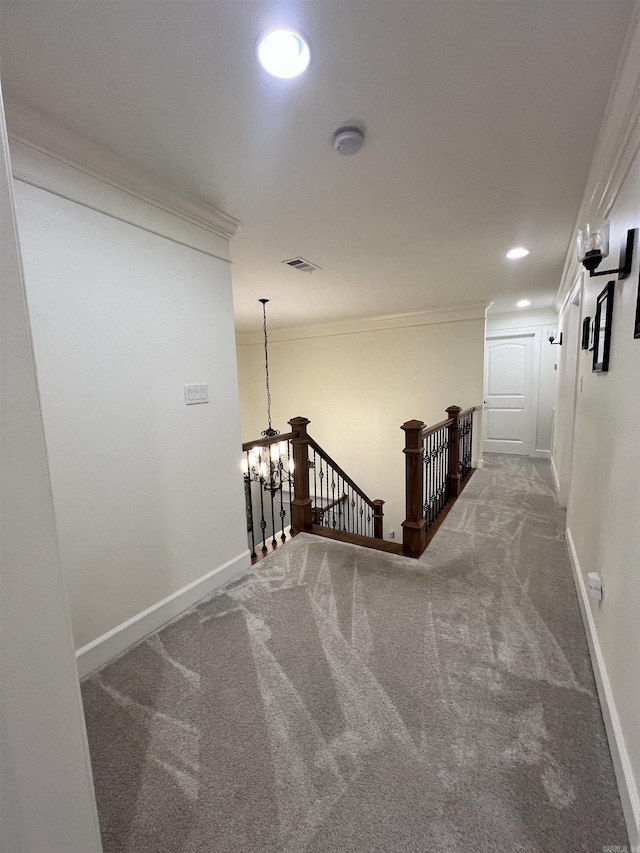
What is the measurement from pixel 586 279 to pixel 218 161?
2418 millimetres

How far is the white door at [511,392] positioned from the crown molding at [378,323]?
1.29 metres

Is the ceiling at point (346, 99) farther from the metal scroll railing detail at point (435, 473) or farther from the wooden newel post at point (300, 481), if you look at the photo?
the metal scroll railing detail at point (435, 473)

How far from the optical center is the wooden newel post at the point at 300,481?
9.94 feet

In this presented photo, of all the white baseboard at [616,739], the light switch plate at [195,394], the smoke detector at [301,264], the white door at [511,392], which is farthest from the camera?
the white door at [511,392]

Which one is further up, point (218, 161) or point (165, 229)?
point (218, 161)

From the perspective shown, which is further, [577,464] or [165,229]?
[577,464]

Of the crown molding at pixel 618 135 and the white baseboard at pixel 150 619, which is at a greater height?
the crown molding at pixel 618 135

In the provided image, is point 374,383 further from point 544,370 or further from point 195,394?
point 195,394

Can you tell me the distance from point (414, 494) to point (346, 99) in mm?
2283

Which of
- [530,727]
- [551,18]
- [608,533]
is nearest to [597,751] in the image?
[530,727]

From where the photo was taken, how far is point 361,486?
20.3ft

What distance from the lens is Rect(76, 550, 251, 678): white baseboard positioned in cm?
163

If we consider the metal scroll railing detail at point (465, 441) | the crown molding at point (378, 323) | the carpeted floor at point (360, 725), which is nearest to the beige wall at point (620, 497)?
the carpeted floor at point (360, 725)

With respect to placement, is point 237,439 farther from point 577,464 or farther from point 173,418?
point 577,464
